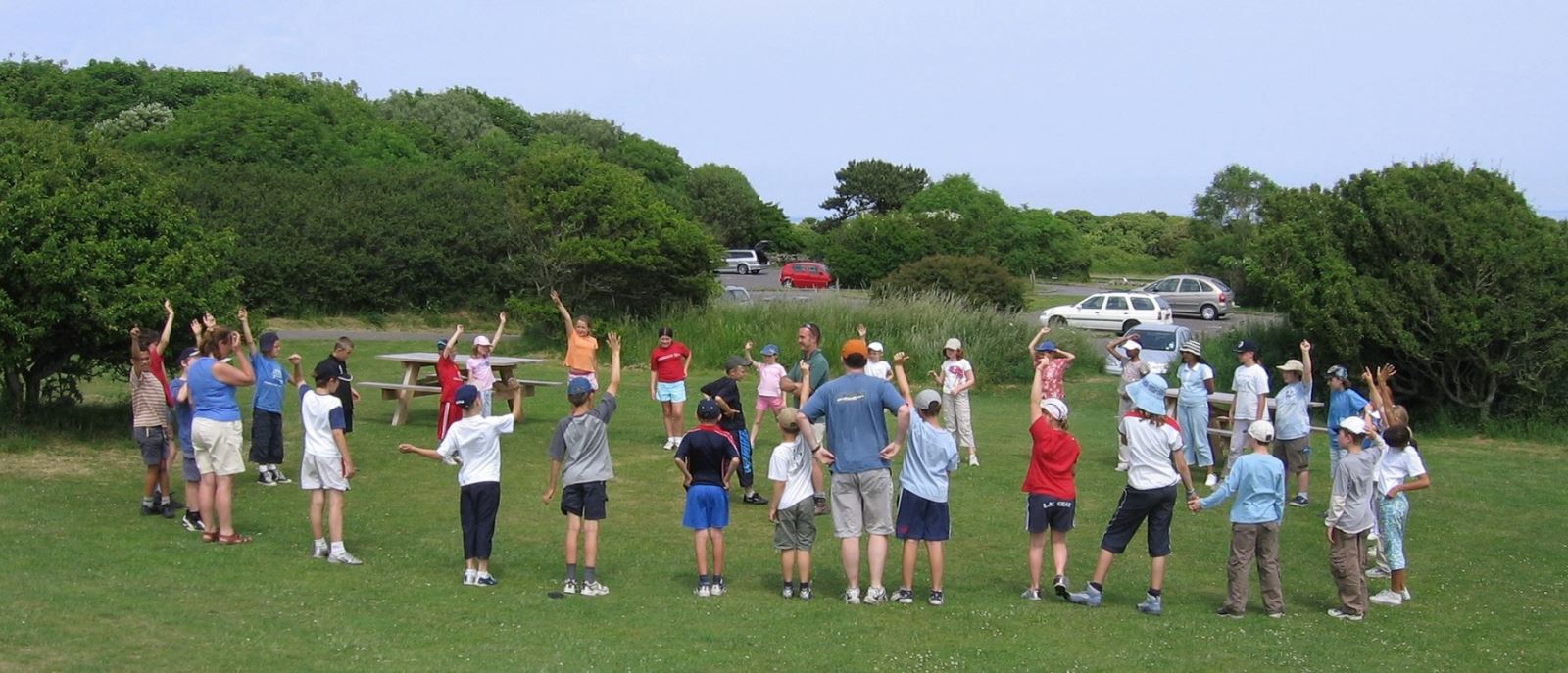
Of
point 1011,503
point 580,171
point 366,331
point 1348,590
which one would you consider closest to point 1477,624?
point 1348,590

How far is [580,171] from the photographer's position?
1236 inches

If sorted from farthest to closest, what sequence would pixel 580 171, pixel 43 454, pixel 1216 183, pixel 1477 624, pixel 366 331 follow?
1. pixel 1216 183
2. pixel 366 331
3. pixel 580 171
4. pixel 43 454
5. pixel 1477 624

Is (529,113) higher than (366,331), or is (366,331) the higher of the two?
(529,113)

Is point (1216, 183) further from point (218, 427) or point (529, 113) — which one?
point (218, 427)

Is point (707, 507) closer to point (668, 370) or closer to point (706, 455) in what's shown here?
point (706, 455)

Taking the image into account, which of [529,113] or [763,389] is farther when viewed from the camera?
[529,113]

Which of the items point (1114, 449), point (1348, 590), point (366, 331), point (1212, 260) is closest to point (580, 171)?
point (366, 331)

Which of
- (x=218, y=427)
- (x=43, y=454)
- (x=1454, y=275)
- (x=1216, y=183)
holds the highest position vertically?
(x=1216, y=183)

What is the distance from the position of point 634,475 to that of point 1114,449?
6937 mm

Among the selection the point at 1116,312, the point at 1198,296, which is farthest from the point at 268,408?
the point at 1198,296

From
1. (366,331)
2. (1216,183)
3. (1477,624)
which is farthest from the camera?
(1216,183)

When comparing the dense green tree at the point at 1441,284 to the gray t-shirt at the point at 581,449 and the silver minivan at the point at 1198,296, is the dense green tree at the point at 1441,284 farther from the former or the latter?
the silver minivan at the point at 1198,296

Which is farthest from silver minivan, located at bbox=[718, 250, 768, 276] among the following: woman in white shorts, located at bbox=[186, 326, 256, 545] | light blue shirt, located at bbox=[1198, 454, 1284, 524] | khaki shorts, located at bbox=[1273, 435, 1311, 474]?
light blue shirt, located at bbox=[1198, 454, 1284, 524]

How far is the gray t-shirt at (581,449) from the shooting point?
369 inches
